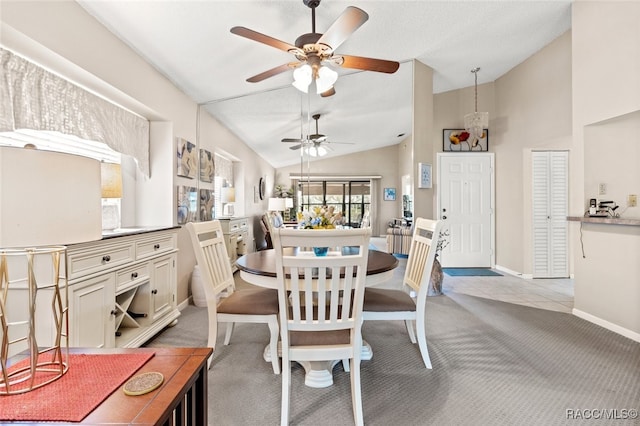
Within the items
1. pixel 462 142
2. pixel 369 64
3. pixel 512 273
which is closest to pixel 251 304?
pixel 369 64

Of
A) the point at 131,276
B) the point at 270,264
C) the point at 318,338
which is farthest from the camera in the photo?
the point at 131,276

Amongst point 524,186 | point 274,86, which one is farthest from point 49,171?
point 524,186

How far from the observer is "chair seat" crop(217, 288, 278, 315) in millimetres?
1926

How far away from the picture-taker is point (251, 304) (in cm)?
199

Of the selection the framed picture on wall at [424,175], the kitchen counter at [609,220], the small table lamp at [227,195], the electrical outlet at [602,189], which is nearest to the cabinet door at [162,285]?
the small table lamp at [227,195]

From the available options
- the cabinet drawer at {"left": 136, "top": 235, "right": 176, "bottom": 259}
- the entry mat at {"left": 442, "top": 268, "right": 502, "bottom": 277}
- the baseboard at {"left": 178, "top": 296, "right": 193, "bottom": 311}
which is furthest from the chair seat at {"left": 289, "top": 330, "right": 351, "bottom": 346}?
the entry mat at {"left": 442, "top": 268, "right": 502, "bottom": 277}

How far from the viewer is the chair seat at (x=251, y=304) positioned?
6.32ft

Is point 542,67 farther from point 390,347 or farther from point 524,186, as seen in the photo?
point 390,347

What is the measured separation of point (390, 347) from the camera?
2.37 m

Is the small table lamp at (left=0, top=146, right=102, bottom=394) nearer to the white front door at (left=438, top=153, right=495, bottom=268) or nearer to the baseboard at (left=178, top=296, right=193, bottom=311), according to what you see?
the baseboard at (left=178, top=296, right=193, bottom=311)

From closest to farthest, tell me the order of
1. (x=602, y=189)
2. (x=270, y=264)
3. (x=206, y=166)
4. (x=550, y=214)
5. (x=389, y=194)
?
(x=270, y=264) < (x=602, y=189) < (x=206, y=166) < (x=550, y=214) < (x=389, y=194)

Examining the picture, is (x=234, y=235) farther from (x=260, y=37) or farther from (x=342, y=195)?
(x=342, y=195)

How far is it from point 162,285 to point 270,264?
1.26 meters

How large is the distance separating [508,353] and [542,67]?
398 cm
